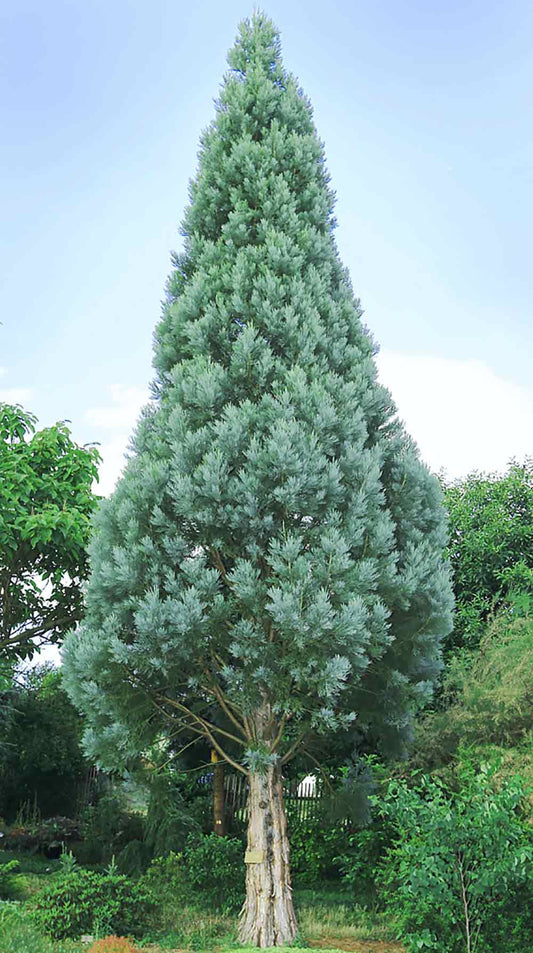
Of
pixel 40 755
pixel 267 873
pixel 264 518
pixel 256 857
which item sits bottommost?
pixel 267 873

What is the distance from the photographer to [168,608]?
7.48 m

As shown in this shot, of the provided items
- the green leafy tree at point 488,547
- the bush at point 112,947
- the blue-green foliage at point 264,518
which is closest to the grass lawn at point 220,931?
the bush at point 112,947

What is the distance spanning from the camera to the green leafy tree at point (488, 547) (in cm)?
1243

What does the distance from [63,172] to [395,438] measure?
257 inches

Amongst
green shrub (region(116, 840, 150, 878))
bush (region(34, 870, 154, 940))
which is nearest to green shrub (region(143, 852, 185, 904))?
bush (region(34, 870, 154, 940))

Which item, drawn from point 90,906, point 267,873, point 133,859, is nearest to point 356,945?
point 267,873

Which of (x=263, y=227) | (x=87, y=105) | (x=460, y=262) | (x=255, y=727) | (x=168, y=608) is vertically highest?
(x=87, y=105)

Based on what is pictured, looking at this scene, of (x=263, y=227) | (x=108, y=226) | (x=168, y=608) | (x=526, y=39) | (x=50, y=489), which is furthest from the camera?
(x=50, y=489)

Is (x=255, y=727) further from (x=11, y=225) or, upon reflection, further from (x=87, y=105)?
(x=87, y=105)

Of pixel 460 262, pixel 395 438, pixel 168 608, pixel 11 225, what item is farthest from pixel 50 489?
pixel 460 262

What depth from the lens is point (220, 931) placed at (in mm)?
8562

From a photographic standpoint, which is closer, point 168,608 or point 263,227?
point 168,608

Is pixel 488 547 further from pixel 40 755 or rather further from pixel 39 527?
pixel 40 755

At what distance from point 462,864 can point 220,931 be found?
3350 mm
